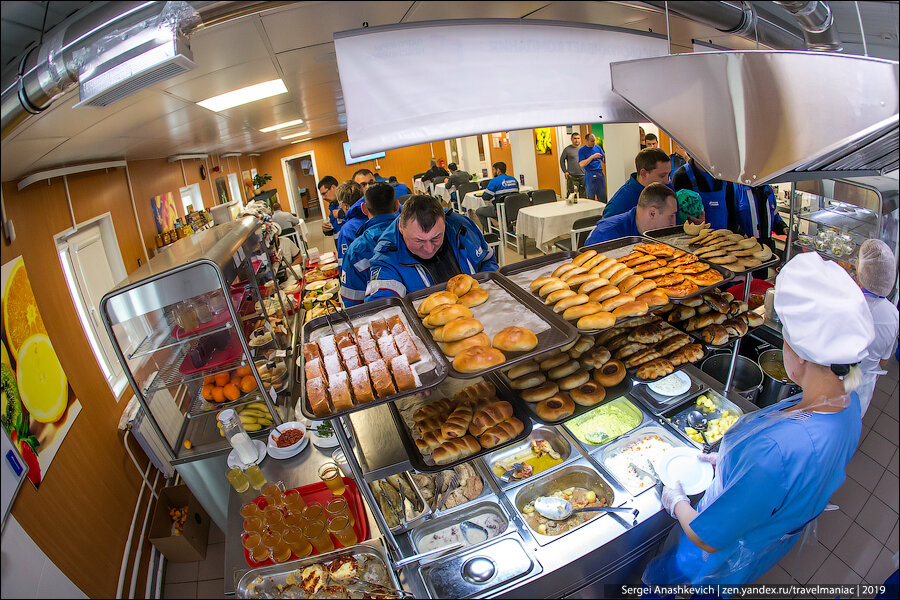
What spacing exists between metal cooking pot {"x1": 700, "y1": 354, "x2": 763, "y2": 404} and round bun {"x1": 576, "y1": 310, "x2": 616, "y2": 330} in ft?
4.11

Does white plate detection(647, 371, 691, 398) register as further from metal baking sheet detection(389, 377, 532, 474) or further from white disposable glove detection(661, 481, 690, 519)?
metal baking sheet detection(389, 377, 532, 474)

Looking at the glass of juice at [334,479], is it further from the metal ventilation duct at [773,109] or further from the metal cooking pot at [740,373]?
the metal ventilation duct at [773,109]

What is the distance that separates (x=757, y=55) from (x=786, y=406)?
1.46 m

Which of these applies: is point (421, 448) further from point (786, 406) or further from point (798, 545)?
point (798, 545)

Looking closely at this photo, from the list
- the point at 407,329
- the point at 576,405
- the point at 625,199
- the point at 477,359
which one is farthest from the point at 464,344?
the point at 625,199

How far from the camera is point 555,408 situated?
6.35 ft

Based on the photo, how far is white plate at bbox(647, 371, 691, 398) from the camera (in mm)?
2557

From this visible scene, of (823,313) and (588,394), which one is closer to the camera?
(823,313)

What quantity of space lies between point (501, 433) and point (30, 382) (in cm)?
273

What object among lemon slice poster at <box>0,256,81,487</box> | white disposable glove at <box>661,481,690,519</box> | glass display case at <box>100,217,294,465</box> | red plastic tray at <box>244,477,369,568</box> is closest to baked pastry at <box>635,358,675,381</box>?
white disposable glove at <box>661,481,690,519</box>

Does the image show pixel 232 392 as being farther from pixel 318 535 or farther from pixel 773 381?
pixel 773 381

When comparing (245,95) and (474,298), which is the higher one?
(245,95)

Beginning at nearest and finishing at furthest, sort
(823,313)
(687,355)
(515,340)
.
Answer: (823,313) < (515,340) < (687,355)

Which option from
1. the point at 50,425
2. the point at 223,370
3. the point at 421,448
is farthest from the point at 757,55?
the point at 50,425
